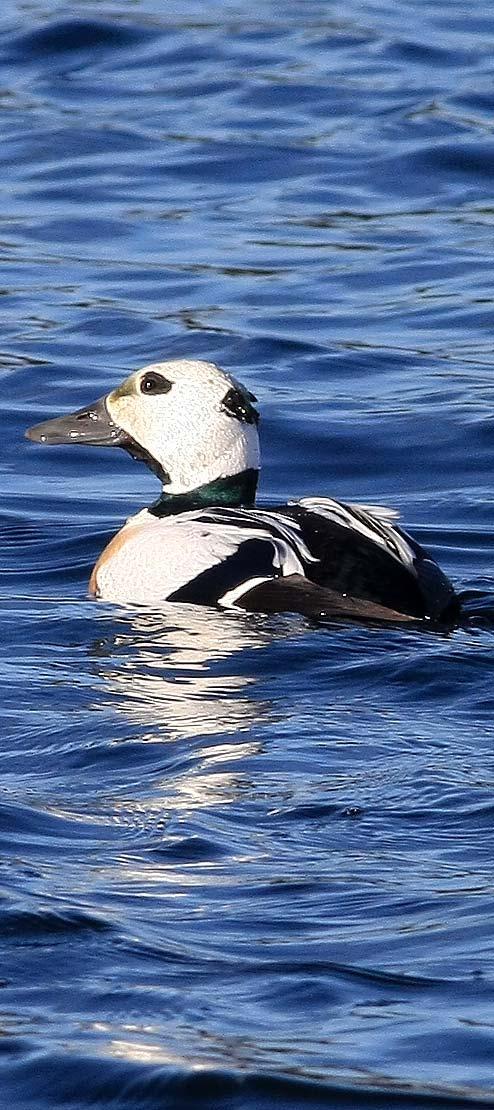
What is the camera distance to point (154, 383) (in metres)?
7.25

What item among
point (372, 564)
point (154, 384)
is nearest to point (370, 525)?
point (372, 564)

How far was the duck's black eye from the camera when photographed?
7.22 m

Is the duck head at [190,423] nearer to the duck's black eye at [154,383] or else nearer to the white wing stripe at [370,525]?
the duck's black eye at [154,383]

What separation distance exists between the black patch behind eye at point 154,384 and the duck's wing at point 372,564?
812 mm

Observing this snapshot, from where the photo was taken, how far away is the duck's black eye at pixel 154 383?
7216 millimetres

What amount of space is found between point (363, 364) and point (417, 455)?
1398mm

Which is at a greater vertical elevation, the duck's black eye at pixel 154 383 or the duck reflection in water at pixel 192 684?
the duck's black eye at pixel 154 383

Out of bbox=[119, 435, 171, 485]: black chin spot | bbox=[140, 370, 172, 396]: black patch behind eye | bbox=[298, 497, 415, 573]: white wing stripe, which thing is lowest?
bbox=[298, 497, 415, 573]: white wing stripe

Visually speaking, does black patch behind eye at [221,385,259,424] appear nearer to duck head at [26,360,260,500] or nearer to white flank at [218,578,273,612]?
duck head at [26,360,260,500]

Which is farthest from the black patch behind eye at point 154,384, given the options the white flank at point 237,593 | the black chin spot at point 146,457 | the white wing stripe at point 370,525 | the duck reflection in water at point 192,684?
the white flank at point 237,593

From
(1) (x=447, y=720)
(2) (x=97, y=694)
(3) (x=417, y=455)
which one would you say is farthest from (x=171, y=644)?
(3) (x=417, y=455)

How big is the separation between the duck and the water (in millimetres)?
90

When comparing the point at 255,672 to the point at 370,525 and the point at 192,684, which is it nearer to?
the point at 192,684

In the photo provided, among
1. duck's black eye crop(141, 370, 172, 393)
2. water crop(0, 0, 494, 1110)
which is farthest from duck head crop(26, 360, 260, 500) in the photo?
water crop(0, 0, 494, 1110)
